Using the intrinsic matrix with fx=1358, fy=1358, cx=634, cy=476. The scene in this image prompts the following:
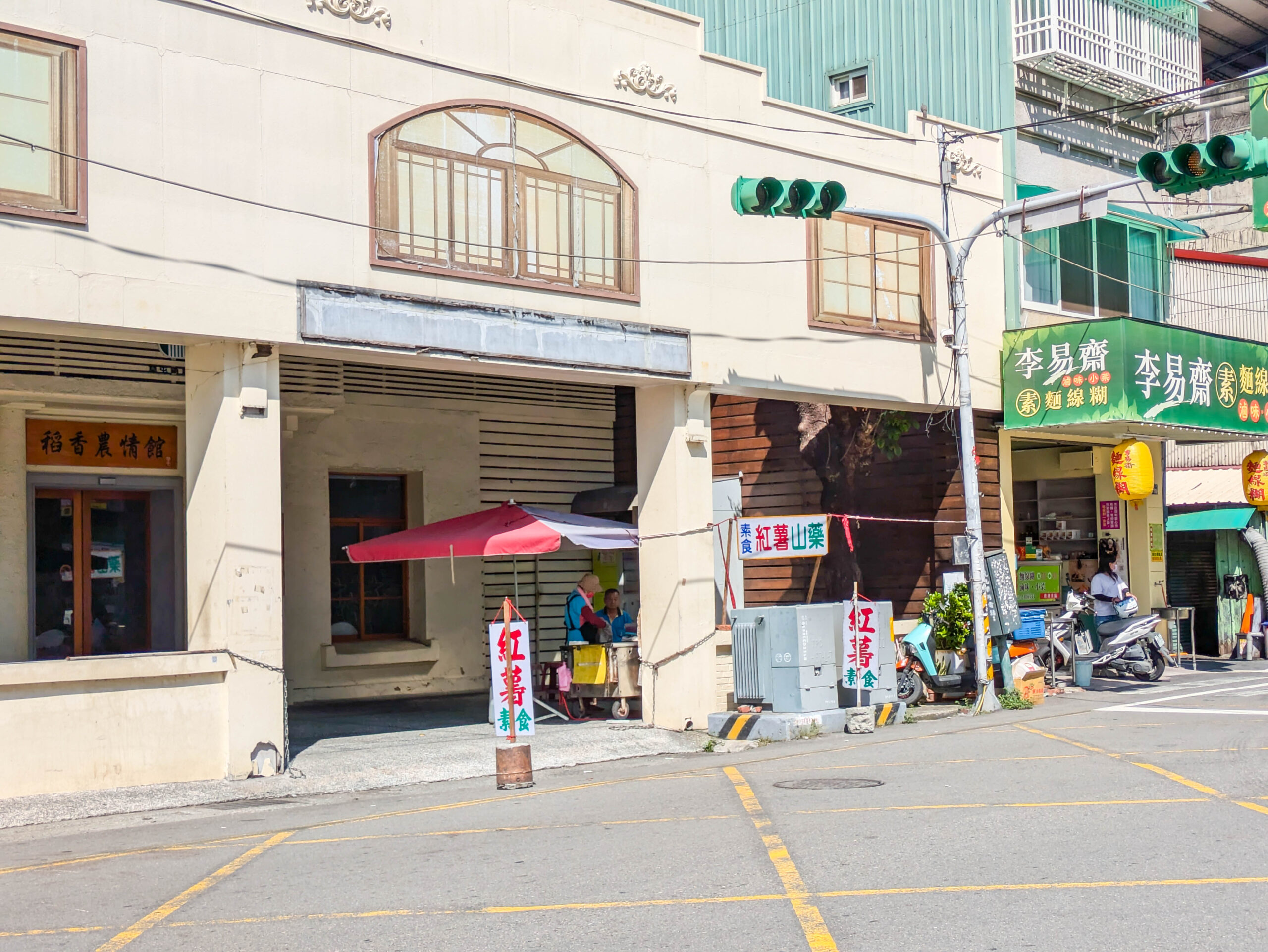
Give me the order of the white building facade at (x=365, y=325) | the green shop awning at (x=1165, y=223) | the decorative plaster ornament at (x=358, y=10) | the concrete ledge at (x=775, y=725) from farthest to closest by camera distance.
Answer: the green shop awning at (x=1165, y=223), the concrete ledge at (x=775, y=725), the decorative plaster ornament at (x=358, y=10), the white building facade at (x=365, y=325)

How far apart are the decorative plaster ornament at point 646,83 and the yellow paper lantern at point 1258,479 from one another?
1143 cm

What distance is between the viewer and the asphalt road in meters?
6.37

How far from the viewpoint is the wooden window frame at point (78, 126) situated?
11.2 m

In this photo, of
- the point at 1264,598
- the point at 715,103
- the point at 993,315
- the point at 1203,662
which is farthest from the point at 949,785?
the point at 1264,598

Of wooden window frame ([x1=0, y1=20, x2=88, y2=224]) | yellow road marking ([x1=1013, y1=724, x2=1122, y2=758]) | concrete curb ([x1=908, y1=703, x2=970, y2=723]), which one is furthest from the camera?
concrete curb ([x1=908, y1=703, x2=970, y2=723])

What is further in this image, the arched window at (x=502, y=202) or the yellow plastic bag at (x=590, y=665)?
the yellow plastic bag at (x=590, y=665)

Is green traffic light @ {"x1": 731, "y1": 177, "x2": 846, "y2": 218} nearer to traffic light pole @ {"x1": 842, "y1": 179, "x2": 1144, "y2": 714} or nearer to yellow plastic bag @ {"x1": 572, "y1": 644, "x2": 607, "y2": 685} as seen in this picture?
traffic light pole @ {"x1": 842, "y1": 179, "x2": 1144, "y2": 714}

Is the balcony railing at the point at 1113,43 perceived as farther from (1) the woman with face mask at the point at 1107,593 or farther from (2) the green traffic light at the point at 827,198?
(2) the green traffic light at the point at 827,198

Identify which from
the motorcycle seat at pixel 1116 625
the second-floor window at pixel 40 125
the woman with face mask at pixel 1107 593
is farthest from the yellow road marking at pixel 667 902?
the woman with face mask at pixel 1107 593

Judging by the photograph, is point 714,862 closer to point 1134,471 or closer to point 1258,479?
point 1134,471

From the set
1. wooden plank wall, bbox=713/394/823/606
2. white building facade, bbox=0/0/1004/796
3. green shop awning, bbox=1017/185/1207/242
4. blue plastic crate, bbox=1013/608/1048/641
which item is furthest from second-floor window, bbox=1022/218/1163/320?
blue plastic crate, bbox=1013/608/1048/641

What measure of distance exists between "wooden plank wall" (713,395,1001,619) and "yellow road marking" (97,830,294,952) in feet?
39.9

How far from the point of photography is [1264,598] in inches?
971

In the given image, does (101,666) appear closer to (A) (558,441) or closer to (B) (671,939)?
(B) (671,939)
